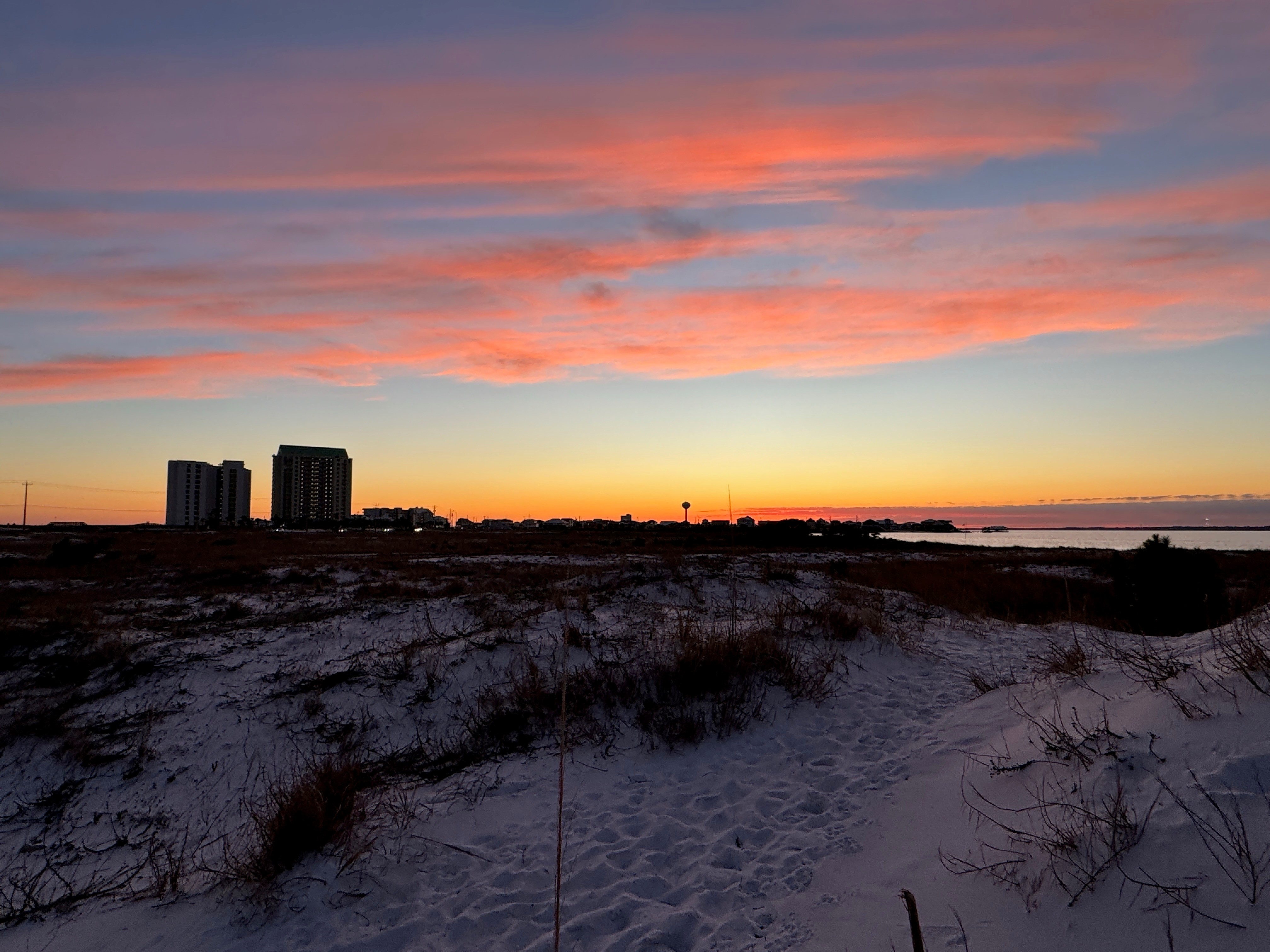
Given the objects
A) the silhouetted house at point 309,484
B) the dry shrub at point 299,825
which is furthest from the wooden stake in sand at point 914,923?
the silhouetted house at point 309,484

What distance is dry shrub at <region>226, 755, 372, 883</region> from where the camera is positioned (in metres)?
5.00

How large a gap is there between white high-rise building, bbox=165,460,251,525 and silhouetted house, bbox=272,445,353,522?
A: 32.1 ft

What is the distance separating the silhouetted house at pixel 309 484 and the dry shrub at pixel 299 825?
636 ft

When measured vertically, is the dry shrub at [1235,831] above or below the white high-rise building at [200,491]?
below

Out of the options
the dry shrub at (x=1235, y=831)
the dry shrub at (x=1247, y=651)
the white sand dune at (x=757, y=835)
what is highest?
the dry shrub at (x=1247, y=651)

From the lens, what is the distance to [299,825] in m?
5.15

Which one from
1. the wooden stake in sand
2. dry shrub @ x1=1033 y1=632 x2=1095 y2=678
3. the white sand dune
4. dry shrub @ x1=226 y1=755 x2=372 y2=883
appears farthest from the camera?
dry shrub @ x1=1033 y1=632 x2=1095 y2=678

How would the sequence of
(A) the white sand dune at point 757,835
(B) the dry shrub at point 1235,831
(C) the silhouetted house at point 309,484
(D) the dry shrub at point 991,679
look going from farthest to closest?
Answer: (C) the silhouetted house at point 309,484
(D) the dry shrub at point 991,679
(A) the white sand dune at point 757,835
(B) the dry shrub at point 1235,831

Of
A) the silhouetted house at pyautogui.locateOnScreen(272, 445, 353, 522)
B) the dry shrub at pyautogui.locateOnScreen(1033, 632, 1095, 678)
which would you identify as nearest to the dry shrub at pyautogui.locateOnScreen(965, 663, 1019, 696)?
the dry shrub at pyautogui.locateOnScreen(1033, 632, 1095, 678)

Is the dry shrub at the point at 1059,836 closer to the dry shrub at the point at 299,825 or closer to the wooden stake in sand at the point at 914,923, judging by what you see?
the wooden stake in sand at the point at 914,923

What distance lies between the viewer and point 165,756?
813 centimetres

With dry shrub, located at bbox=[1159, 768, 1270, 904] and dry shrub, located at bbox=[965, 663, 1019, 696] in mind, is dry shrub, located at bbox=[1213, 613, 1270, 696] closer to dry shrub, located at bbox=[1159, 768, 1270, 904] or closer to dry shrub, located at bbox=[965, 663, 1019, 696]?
dry shrub, located at bbox=[1159, 768, 1270, 904]

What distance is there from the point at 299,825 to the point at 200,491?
209 m

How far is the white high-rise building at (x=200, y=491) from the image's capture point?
177000 mm
